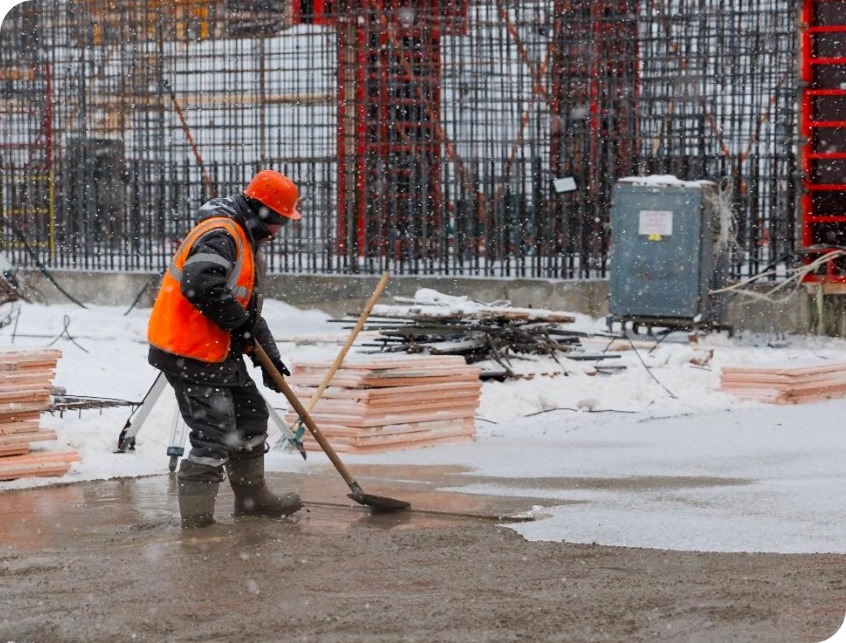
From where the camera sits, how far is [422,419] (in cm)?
1116

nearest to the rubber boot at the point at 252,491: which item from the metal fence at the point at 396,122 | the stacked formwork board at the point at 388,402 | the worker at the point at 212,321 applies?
the worker at the point at 212,321

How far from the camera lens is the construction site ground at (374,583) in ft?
19.0

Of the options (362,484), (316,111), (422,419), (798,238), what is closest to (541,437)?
(422,419)

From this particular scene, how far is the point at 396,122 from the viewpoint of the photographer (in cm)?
2019

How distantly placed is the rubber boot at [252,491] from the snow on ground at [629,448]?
1.26m

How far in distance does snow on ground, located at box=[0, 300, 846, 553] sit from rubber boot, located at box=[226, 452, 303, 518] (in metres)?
1.26

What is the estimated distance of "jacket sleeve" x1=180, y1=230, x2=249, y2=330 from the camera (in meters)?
7.94

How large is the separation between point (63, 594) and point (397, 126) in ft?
47.5

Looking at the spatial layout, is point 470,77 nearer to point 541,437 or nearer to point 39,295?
point 39,295

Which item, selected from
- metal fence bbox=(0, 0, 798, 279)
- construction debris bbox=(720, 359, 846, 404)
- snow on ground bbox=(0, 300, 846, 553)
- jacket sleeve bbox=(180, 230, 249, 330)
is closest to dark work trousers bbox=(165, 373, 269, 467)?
jacket sleeve bbox=(180, 230, 249, 330)

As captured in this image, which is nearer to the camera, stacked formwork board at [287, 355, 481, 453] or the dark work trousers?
the dark work trousers

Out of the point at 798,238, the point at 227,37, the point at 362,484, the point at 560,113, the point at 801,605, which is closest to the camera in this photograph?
the point at 801,605

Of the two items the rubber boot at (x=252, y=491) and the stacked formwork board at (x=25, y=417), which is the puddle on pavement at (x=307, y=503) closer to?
the rubber boot at (x=252, y=491)

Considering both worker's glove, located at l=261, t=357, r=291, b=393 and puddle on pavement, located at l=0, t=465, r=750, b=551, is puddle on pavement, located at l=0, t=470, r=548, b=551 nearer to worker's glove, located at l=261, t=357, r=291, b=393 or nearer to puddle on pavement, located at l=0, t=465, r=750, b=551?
puddle on pavement, located at l=0, t=465, r=750, b=551
